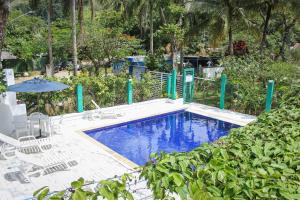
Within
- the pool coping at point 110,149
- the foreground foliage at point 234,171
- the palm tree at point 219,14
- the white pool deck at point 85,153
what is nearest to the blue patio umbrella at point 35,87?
the white pool deck at point 85,153

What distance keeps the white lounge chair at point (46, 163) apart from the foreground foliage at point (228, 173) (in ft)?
18.1

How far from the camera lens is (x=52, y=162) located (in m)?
8.20

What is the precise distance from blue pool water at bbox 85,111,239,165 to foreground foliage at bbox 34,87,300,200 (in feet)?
22.4

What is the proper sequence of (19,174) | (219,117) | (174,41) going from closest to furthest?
1. (19,174)
2. (219,117)
3. (174,41)

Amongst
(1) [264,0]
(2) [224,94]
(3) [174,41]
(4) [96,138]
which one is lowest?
(4) [96,138]

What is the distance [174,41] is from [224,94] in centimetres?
934

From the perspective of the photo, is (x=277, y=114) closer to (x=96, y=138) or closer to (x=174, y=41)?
(x=96, y=138)

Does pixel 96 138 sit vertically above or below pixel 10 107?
below

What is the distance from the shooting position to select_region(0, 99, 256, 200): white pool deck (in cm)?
727

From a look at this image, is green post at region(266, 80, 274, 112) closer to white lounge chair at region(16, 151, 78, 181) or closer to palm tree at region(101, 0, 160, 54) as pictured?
white lounge chair at region(16, 151, 78, 181)

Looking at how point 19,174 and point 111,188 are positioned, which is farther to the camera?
point 19,174

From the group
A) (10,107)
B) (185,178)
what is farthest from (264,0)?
(185,178)

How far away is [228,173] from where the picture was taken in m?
2.42

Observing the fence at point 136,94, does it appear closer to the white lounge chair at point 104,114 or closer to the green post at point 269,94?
the green post at point 269,94
